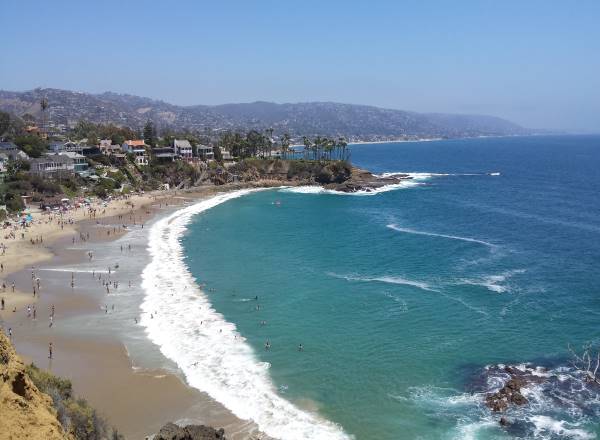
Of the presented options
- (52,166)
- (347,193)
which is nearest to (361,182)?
(347,193)

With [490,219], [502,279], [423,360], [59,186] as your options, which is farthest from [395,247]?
[59,186]

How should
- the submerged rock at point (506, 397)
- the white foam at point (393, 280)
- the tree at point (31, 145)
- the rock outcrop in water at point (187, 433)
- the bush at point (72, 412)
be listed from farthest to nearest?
the tree at point (31, 145), the white foam at point (393, 280), the submerged rock at point (506, 397), the rock outcrop in water at point (187, 433), the bush at point (72, 412)

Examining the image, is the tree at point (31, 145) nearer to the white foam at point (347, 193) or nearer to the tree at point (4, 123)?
the tree at point (4, 123)

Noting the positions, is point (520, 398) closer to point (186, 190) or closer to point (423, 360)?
point (423, 360)

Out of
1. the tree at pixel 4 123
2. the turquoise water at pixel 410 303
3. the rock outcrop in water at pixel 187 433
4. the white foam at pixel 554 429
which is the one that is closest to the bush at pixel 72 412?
the rock outcrop in water at pixel 187 433

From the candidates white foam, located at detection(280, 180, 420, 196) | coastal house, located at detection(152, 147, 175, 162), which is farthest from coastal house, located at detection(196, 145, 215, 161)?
white foam, located at detection(280, 180, 420, 196)

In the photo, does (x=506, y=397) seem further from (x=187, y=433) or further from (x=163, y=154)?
(x=163, y=154)
